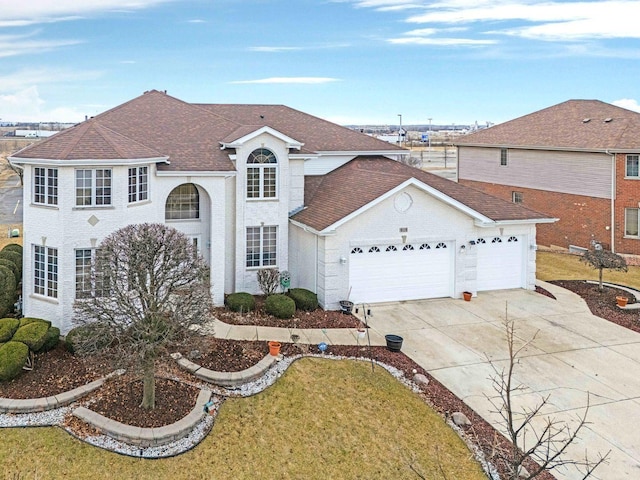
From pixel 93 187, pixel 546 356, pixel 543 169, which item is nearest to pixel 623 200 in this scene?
pixel 543 169

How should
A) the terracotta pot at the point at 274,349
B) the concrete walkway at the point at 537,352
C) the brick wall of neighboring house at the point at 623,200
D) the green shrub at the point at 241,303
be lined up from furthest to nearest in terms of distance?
the brick wall of neighboring house at the point at 623,200, the green shrub at the point at 241,303, the terracotta pot at the point at 274,349, the concrete walkway at the point at 537,352

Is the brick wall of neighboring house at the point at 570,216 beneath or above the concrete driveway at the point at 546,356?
above

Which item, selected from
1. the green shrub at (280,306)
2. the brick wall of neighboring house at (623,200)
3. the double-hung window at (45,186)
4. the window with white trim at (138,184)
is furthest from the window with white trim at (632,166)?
the double-hung window at (45,186)

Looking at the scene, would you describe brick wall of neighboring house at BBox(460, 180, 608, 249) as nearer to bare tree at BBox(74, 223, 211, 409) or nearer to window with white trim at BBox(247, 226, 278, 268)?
window with white trim at BBox(247, 226, 278, 268)

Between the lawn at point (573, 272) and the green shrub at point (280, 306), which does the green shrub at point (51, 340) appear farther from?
the lawn at point (573, 272)

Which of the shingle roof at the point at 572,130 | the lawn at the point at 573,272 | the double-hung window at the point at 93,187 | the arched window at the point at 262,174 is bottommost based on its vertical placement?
the lawn at the point at 573,272

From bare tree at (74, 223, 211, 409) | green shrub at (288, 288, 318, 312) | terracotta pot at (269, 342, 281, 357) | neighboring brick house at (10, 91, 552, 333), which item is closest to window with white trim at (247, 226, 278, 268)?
neighboring brick house at (10, 91, 552, 333)

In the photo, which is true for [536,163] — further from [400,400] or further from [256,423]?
[256,423]
